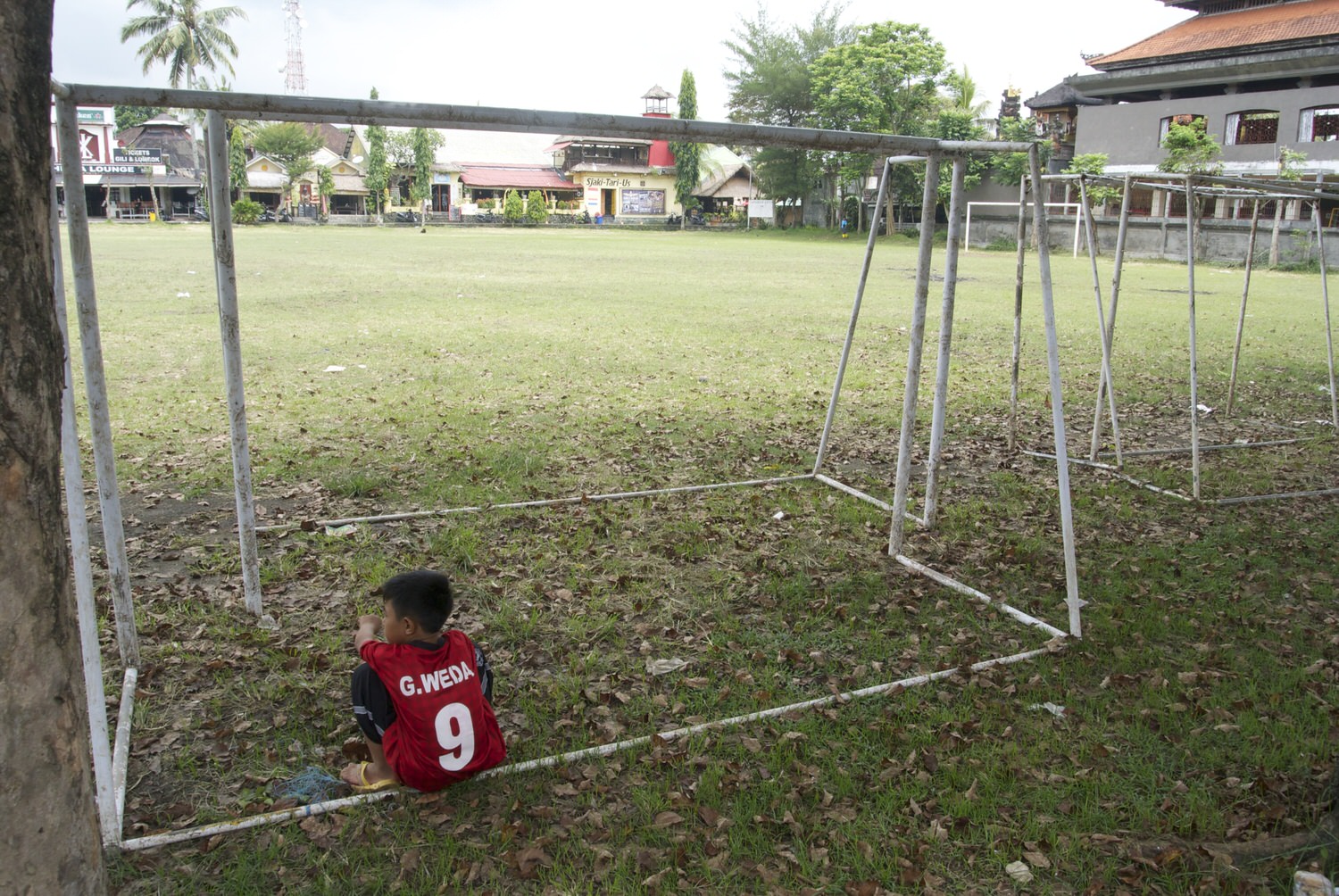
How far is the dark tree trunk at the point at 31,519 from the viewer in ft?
5.49

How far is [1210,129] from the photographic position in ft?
123

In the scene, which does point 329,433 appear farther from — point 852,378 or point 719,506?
point 852,378

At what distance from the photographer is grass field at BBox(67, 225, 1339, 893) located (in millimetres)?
3018

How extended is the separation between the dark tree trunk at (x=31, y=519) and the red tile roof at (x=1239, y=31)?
4301 centimetres

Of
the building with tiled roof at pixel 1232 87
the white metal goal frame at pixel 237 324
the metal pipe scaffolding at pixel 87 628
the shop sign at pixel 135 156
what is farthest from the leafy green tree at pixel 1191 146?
the shop sign at pixel 135 156

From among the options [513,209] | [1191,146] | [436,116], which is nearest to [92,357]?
[436,116]

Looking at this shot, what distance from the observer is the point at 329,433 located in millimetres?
7918

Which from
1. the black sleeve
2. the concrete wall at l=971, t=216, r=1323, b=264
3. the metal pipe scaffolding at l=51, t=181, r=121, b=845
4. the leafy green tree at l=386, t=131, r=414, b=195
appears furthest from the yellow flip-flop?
the leafy green tree at l=386, t=131, r=414, b=195

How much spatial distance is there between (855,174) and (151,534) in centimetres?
5082

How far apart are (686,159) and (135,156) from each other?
3776cm

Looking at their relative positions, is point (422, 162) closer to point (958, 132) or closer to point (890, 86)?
point (890, 86)

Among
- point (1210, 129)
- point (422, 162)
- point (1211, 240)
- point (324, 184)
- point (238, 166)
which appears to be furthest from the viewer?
point (422, 162)

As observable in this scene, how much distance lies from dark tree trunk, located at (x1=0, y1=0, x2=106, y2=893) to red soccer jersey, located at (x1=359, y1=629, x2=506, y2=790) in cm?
128

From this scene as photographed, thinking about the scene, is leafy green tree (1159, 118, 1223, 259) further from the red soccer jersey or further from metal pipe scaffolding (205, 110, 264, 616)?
the red soccer jersey
